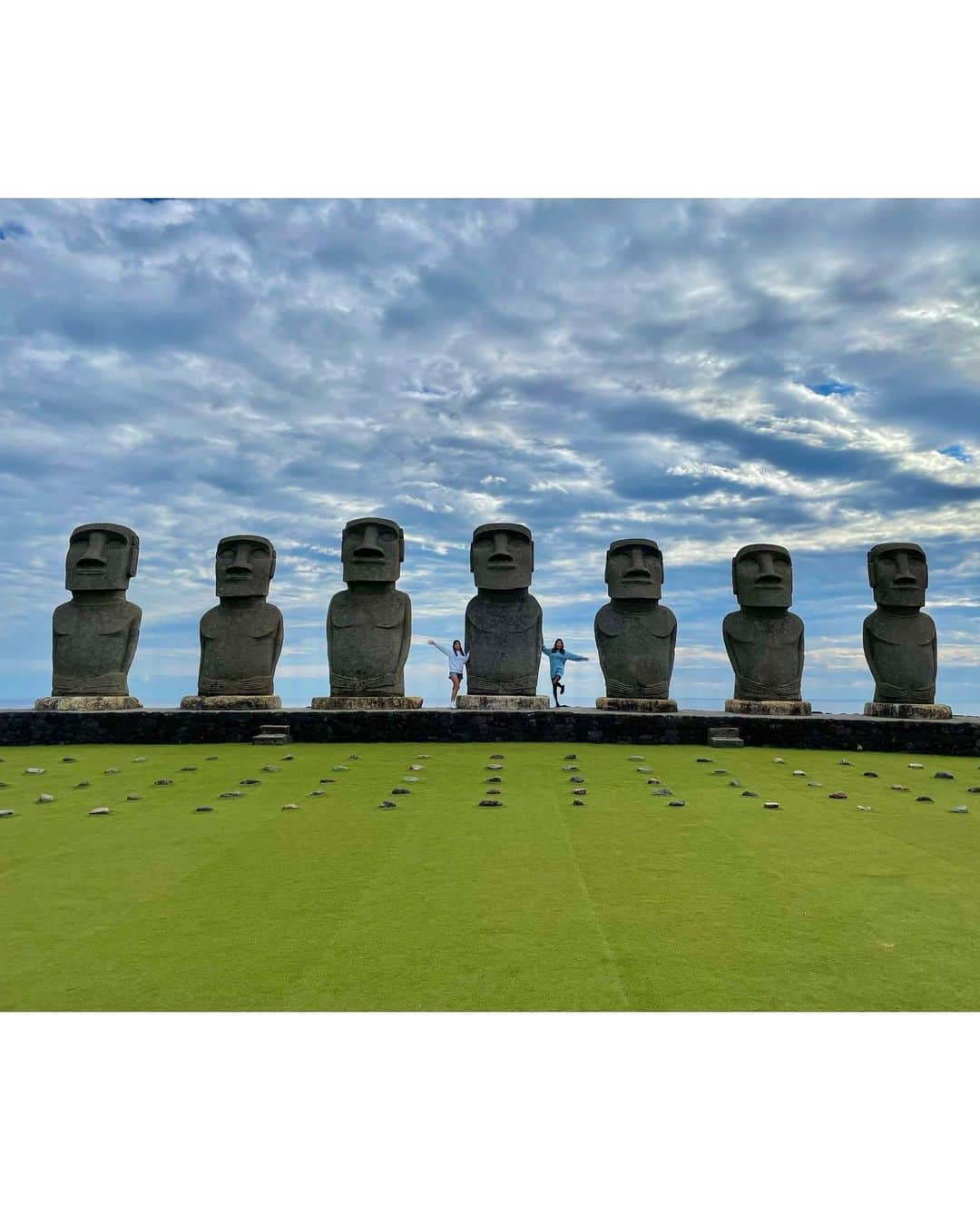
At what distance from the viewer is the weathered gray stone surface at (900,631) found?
50.7 ft

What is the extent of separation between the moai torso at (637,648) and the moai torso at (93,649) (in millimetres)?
8309

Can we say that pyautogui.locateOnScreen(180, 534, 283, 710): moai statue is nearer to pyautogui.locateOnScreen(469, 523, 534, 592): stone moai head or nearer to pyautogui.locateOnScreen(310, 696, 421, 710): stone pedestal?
pyautogui.locateOnScreen(310, 696, 421, 710): stone pedestal

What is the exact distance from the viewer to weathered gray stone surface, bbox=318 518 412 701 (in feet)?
49.8

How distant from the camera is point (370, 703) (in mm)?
14641

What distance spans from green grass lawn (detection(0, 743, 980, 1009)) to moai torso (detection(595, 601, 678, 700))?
5.89 m

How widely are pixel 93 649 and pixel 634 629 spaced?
9423 mm

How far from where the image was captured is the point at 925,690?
15.4 m

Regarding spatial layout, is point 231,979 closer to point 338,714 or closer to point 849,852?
point 849,852

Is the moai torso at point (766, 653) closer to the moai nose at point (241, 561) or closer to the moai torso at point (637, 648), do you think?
the moai torso at point (637, 648)

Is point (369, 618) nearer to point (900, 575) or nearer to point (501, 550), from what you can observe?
point (501, 550)

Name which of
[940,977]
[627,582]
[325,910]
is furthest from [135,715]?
[940,977]

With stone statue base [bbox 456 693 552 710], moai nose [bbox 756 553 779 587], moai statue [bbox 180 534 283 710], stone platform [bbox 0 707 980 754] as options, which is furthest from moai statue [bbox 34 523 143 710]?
moai nose [bbox 756 553 779 587]

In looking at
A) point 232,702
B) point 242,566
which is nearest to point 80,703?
point 232,702

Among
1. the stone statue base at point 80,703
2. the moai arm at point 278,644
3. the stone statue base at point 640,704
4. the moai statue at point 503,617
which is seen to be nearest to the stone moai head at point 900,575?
the stone statue base at point 640,704
